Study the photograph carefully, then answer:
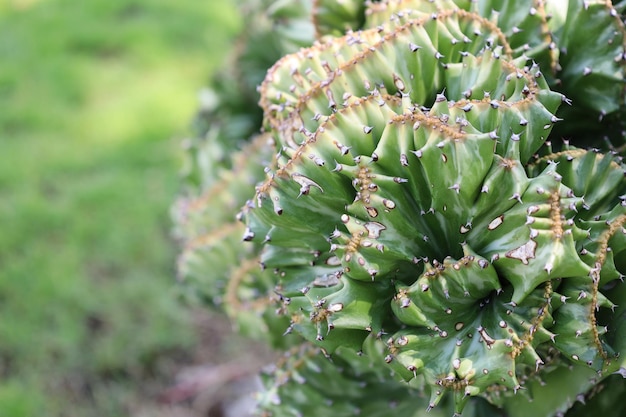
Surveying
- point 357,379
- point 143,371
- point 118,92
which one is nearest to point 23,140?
point 118,92

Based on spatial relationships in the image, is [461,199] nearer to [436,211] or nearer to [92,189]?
[436,211]

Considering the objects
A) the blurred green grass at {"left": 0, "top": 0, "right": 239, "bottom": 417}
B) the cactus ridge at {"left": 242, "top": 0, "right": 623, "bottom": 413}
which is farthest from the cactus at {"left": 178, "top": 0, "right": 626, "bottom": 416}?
the blurred green grass at {"left": 0, "top": 0, "right": 239, "bottom": 417}

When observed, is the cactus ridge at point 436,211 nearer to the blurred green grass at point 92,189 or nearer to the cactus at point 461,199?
the cactus at point 461,199

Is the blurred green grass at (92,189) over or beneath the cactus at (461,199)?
beneath

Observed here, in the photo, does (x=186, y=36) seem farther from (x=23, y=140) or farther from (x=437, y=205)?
(x=437, y=205)

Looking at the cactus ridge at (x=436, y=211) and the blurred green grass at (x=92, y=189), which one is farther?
the blurred green grass at (x=92, y=189)

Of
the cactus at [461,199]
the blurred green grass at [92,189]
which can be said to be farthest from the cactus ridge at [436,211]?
the blurred green grass at [92,189]
